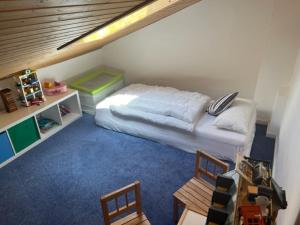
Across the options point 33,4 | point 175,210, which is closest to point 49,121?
point 175,210

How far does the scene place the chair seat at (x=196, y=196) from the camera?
1.73m

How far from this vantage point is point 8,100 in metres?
2.71

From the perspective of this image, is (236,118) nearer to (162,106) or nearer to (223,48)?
(162,106)

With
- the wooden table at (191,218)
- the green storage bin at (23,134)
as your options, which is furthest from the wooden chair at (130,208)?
the green storage bin at (23,134)

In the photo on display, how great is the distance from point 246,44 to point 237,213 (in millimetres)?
2395

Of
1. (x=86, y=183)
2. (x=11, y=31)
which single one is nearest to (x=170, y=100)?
(x=86, y=183)

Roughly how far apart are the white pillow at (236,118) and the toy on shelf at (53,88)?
6.65 feet

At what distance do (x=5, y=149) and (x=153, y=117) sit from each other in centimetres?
163

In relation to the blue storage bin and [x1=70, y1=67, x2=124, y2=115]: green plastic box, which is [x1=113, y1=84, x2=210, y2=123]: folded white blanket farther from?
the blue storage bin

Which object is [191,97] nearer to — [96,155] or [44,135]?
[96,155]

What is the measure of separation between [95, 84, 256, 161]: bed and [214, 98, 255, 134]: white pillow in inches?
2.0

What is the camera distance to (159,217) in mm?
1991

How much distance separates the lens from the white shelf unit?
8.52 ft

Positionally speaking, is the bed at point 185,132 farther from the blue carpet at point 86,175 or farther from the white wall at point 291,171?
the white wall at point 291,171
